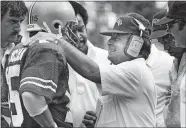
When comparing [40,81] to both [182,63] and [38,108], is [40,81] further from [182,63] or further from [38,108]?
[182,63]

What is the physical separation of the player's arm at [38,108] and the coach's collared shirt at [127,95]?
54 cm

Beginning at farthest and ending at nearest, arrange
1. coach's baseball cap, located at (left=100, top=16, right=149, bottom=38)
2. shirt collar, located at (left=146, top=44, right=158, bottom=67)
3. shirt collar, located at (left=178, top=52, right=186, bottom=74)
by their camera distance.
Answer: shirt collar, located at (left=146, top=44, right=158, bottom=67) → coach's baseball cap, located at (left=100, top=16, right=149, bottom=38) → shirt collar, located at (left=178, top=52, right=186, bottom=74)

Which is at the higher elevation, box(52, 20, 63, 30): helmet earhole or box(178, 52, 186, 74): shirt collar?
box(52, 20, 63, 30): helmet earhole

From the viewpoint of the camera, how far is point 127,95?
4.50m

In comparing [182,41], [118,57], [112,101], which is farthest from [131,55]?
[182,41]

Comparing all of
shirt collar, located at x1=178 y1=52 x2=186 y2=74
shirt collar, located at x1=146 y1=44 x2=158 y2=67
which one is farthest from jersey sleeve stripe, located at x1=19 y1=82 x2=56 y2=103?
shirt collar, located at x1=146 y1=44 x2=158 y2=67

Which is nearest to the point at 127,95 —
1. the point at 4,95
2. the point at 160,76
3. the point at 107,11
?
the point at 4,95

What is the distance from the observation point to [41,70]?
161 inches

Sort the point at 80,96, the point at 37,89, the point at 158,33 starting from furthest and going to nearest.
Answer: the point at 158,33
the point at 80,96
the point at 37,89

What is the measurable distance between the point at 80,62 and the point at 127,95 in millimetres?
466

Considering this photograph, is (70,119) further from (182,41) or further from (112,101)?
(182,41)

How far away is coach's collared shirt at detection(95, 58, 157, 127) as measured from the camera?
4484mm

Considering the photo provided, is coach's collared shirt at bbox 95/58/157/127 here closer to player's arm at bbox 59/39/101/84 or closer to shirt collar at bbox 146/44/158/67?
player's arm at bbox 59/39/101/84

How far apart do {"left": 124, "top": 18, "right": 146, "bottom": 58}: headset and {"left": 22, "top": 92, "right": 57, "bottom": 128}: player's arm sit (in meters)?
0.94
